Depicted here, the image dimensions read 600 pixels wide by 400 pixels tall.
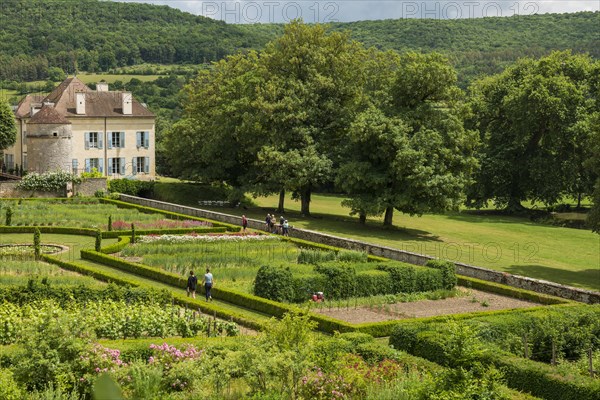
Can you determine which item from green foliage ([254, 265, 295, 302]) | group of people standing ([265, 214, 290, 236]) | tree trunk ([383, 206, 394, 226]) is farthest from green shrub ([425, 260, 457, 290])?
tree trunk ([383, 206, 394, 226])

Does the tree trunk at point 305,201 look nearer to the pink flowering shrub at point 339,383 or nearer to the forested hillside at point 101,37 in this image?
the pink flowering shrub at point 339,383

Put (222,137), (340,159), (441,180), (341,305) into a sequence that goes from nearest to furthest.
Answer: (341,305) → (441,180) → (340,159) → (222,137)

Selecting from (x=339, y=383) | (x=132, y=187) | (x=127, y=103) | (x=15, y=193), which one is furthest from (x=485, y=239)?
(x=339, y=383)

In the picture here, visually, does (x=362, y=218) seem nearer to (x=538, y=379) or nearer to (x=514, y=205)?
(x=514, y=205)

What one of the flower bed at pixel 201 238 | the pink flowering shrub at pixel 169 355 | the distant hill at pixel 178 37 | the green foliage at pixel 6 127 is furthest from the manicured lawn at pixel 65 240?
the distant hill at pixel 178 37

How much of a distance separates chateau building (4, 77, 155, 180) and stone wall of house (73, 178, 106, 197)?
3.51m

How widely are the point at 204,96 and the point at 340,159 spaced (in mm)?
15562

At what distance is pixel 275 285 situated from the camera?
90.2 ft

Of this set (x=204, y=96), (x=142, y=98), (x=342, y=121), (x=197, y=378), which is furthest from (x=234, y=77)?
(x=142, y=98)

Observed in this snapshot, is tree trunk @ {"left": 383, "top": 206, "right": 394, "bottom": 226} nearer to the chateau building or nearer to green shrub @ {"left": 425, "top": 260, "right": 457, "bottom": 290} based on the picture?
green shrub @ {"left": 425, "top": 260, "right": 457, "bottom": 290}

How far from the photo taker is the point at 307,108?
53062 millimetres

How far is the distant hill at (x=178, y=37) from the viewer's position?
14362 centimetres

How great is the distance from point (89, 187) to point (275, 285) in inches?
1273

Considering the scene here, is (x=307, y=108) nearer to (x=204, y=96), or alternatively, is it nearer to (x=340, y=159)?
(x=340, y=159)
